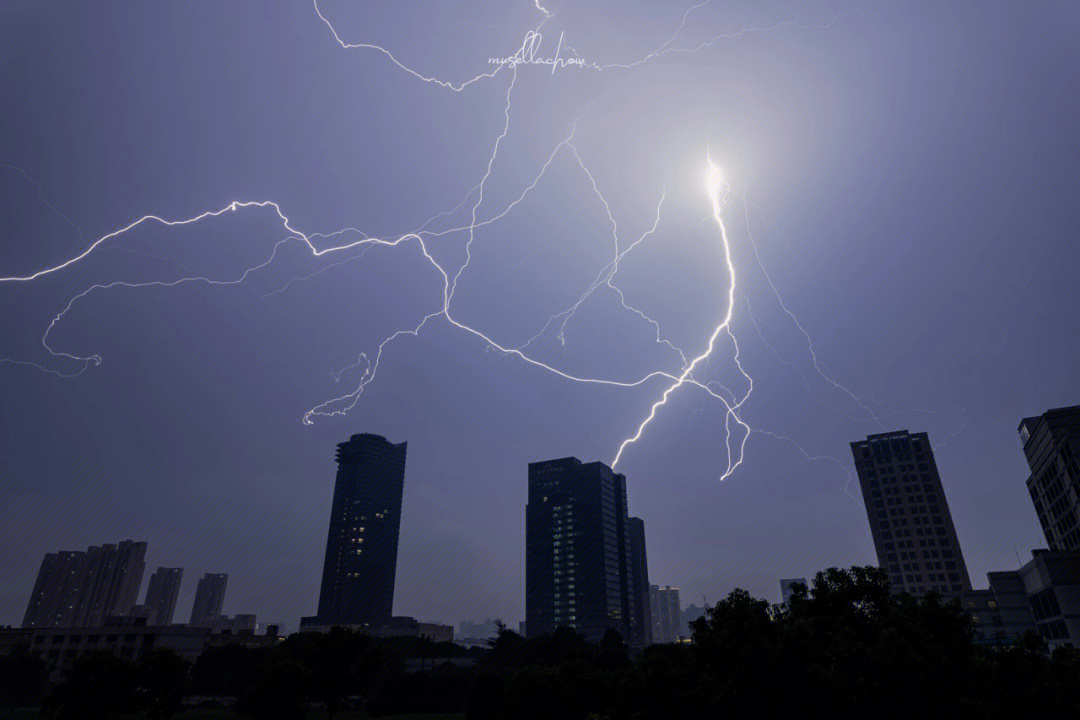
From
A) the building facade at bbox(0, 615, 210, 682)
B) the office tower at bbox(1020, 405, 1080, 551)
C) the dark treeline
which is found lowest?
the dark treeline

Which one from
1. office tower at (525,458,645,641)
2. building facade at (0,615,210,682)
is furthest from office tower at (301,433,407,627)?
building facade at (0,615,210,682)

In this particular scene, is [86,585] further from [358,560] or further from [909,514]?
[909,514]

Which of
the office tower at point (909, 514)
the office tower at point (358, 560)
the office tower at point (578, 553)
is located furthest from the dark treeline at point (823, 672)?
the office tower at point (358, 560)

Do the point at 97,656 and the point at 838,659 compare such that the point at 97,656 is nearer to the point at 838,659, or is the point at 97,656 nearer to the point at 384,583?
the point at 838,659

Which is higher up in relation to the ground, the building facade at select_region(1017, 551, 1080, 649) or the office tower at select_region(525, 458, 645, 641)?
the office tower at select_region(525, 458, 645, 641)

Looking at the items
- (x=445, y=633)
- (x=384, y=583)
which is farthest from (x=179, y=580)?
(x=445, y=633)

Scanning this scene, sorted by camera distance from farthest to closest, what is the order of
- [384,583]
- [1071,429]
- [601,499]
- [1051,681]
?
[384,583] → [601,499] → [1071,429] → [1051,681]

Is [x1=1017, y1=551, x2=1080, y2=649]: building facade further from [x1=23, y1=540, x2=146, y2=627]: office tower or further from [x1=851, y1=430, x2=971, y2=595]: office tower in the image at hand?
[x1=23, y1=540, x2=146, y2=627]: office tower
